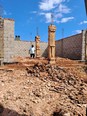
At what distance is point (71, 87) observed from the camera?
8.02 metres

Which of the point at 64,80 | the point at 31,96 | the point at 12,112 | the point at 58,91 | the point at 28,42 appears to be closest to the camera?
the point at 12,112

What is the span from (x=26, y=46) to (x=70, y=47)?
4093 millimetres

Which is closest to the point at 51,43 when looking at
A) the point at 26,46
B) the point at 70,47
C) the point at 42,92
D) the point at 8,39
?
the point at 8,39

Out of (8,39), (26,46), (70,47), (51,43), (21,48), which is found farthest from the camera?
(26,46)

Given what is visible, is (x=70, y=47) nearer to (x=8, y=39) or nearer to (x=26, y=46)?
(x=26, y=46)

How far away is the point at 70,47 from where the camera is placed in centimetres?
1773

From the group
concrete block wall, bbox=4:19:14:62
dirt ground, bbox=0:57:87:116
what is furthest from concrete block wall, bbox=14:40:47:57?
dirt ground, bbox=0:57:87:116

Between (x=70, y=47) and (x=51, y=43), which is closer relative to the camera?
(x=51, y=43)

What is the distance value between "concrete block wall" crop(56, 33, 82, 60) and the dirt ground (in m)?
7.26

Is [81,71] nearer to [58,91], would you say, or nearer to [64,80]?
[64,80]

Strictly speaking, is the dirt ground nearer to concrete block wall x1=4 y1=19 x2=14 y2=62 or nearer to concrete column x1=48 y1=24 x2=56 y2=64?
concrete block wall x1=4 y1=19 x2=14 y2=62

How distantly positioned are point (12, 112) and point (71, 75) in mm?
3067

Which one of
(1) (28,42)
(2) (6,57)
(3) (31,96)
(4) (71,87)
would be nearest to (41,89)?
(3) (31,96)

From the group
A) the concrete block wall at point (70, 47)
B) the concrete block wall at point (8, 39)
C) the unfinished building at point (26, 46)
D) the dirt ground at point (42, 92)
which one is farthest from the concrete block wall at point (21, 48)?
the dirt ground at point (42, 92)
